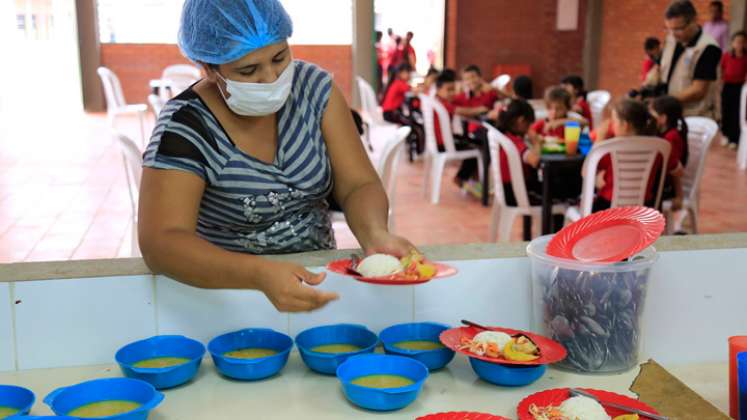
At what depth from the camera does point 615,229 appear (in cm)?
146

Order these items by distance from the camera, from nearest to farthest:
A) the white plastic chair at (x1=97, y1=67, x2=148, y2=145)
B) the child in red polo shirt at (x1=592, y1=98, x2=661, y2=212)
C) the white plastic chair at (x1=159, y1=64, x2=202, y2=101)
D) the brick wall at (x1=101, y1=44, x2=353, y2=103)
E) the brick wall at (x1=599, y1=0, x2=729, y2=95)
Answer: the child in red polo shirt at (x1=592, y1=98, x2=661, y2=212)
the white plastic chair at (x1=159, y1=64, x2=202, y2=101)
the white plastic chair at (x1=97, y1=67, x2=148, y2=145)
the brick wall at (x1=599, y1=0, x2=729, y2=95)
the brick wall at (x1=101, y1=44, x2=353, y2=103)

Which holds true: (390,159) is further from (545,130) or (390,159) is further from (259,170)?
(259,170)

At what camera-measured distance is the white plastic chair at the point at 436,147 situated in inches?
226

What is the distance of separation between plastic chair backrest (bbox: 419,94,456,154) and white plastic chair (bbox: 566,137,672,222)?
214 cm

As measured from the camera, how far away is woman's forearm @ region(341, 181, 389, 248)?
1.57 metres

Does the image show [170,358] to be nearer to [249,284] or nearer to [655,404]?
[249,284]

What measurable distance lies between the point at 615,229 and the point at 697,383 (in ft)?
0.98

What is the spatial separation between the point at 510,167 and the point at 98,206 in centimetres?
290

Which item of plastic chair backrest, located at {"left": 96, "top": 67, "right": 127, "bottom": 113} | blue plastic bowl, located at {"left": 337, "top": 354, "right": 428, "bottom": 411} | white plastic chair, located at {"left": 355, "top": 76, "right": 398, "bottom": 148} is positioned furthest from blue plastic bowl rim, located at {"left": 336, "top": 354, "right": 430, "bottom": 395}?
plastic chair backrest, located at {"left": 96, "top": 67, "right": 127, "bottom": 113}

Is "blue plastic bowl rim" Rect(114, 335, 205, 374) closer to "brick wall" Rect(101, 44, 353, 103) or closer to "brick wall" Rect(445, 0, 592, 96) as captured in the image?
"brick wall" Rect(101, 44, 353, 103)

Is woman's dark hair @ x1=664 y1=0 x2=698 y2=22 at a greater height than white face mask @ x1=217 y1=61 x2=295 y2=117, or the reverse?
woman's dark hair @ x1=664 y1=0 x2=698 y2=22

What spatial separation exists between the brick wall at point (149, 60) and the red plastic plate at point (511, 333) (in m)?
9.97

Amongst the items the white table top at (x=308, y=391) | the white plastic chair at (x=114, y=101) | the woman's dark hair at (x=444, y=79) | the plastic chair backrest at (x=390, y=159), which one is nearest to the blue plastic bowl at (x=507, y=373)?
the white table top at (x=308, y=391)

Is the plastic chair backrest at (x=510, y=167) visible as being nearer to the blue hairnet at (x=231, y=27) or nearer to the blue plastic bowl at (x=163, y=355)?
the blue hairnet at (x=231, y=27)
